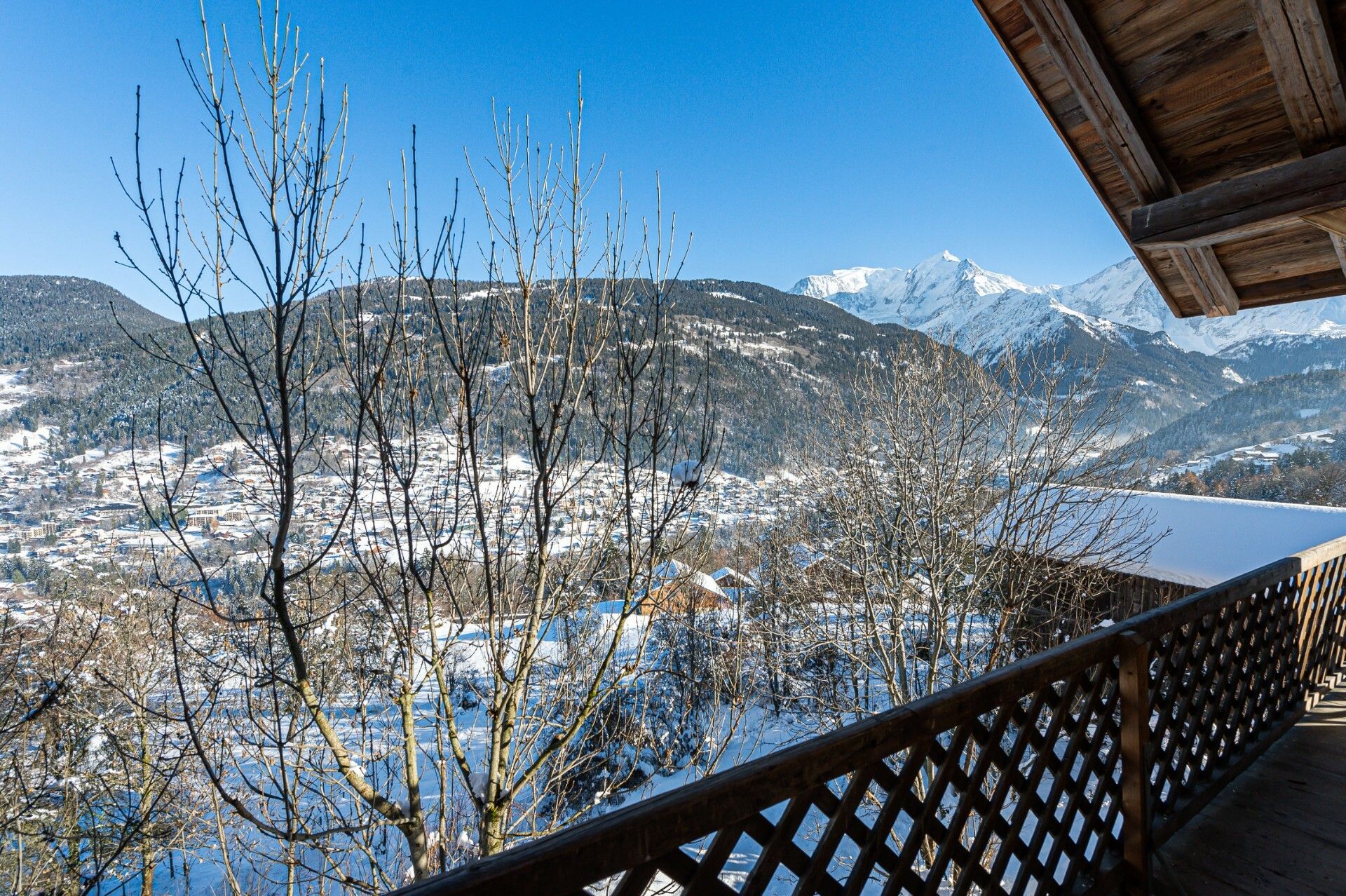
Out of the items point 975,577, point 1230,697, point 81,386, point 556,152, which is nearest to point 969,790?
point 1230,697

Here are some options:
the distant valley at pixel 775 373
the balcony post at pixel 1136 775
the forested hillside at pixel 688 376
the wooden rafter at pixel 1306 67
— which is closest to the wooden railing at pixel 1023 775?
the balcony post at pixel 1136 775

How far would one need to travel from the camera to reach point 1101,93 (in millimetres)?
2340

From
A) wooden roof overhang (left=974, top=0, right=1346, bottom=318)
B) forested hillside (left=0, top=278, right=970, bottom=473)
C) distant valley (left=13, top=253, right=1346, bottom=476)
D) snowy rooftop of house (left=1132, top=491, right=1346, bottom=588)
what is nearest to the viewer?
wooden roof overhang (left=974, top=0, right=1346, bottom=318)

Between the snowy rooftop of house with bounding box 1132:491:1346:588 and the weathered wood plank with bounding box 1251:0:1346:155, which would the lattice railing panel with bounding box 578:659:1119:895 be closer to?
the weathered wood plank with bounding box 1251:0:1346:155

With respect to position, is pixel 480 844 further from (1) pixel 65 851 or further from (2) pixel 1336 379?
(2) pixel 1336 379

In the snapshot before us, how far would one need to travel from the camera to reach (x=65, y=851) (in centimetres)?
998

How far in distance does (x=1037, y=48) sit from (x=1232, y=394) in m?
82.2

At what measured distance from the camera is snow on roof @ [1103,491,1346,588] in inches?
420

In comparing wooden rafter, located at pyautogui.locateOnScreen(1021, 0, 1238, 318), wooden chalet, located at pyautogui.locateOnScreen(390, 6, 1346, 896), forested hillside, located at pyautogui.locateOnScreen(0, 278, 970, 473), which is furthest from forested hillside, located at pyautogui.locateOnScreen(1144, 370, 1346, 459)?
wooden rafter, located at pyautogui.locateOnScreen(1021, 0, 1238, 318)

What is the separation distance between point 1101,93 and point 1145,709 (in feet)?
7.86

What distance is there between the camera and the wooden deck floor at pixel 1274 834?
2.19 meters

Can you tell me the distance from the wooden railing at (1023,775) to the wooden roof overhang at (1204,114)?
155cm

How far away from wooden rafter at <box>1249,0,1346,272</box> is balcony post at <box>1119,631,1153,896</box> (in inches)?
68.5

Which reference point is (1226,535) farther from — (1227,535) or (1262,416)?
(1262,416)
